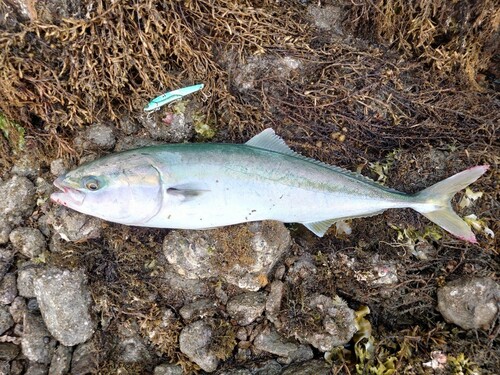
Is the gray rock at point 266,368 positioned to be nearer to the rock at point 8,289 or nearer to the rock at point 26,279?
the rock at point 26,279

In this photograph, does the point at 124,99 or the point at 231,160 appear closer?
the point at 231,160

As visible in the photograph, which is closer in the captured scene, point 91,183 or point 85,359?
point 91,183

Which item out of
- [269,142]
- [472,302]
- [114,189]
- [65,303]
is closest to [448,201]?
[472,302]

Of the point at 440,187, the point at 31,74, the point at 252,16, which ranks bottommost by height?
the point at 440,187

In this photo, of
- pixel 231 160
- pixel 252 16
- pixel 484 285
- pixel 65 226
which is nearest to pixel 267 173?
pixel 231 160

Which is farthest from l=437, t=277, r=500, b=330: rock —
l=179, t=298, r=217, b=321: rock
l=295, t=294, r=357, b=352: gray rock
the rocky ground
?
l=179, t=298, r=217, b=321: rock

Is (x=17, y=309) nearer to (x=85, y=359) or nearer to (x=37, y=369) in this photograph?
(x=37, y=369)

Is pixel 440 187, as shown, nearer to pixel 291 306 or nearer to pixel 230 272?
pixel 291 306

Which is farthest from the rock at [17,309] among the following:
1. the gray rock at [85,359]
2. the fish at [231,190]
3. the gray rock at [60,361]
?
the fish at [231,190]

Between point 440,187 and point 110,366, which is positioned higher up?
point 440,187
